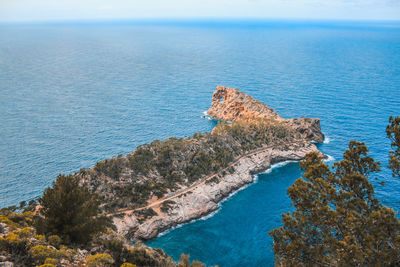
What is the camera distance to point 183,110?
87875 mm

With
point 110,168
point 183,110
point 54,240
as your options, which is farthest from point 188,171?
point 183,110

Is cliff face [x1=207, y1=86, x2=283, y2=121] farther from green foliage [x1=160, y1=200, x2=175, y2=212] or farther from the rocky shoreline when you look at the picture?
green foliage [x1=160, y1=200, x2=175, y2=212]

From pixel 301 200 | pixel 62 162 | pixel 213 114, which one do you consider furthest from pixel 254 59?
pixel 301 200

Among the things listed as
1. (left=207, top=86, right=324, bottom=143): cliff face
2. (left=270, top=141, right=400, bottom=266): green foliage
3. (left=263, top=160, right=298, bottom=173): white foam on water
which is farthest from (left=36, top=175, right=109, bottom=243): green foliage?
(left=207, top=86, right=324, bottom=143): cliff face

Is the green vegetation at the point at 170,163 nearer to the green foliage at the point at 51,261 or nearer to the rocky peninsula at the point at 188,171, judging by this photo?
the rocky peninsula at the point at 188,171

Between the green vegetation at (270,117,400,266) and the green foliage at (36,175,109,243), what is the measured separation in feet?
50.9

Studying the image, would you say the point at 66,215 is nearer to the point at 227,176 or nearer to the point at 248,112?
the point at 227,176

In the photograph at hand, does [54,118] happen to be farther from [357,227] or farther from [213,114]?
[357,227]

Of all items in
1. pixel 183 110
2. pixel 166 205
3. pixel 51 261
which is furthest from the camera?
pixel 183 110

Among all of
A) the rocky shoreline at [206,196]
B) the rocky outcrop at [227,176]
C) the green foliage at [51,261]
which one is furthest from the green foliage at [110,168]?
the green foliage at [51,261]

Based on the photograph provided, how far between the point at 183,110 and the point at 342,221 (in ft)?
227

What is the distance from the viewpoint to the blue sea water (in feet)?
151

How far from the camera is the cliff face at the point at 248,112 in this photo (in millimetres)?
69312

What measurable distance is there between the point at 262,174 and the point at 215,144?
1103 cm
